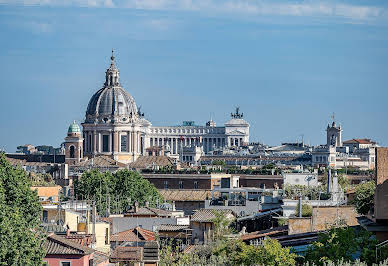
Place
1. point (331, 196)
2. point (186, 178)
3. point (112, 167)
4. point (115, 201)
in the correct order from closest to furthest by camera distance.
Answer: point (331, 196) < point (115, 201) < point (186, 178) < point (112, 167)

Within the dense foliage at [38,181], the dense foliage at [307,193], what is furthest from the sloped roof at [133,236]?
the dense foliage at [38,181]

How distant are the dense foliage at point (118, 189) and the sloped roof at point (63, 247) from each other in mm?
58981

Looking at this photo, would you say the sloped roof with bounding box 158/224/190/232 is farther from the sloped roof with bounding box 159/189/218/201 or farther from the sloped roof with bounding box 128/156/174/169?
the sloped roof with bounding box 128/156/174/169

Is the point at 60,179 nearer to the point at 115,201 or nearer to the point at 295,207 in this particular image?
the point at 115,201

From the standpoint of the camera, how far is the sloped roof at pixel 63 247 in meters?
43.7

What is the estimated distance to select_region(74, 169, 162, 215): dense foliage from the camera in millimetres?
110500

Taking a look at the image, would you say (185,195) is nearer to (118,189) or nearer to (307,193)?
(118,189)

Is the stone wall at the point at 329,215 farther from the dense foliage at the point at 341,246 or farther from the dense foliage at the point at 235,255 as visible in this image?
the dense foliage at the point at 341,246

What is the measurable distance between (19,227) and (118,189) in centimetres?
7900

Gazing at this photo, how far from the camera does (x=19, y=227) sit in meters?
43.2

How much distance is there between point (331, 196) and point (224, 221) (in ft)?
34.7

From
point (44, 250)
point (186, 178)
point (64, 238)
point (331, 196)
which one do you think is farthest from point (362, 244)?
point (186, 178)

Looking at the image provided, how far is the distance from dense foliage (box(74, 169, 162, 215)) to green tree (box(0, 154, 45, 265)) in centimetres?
5196

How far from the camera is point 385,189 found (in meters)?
32.8
